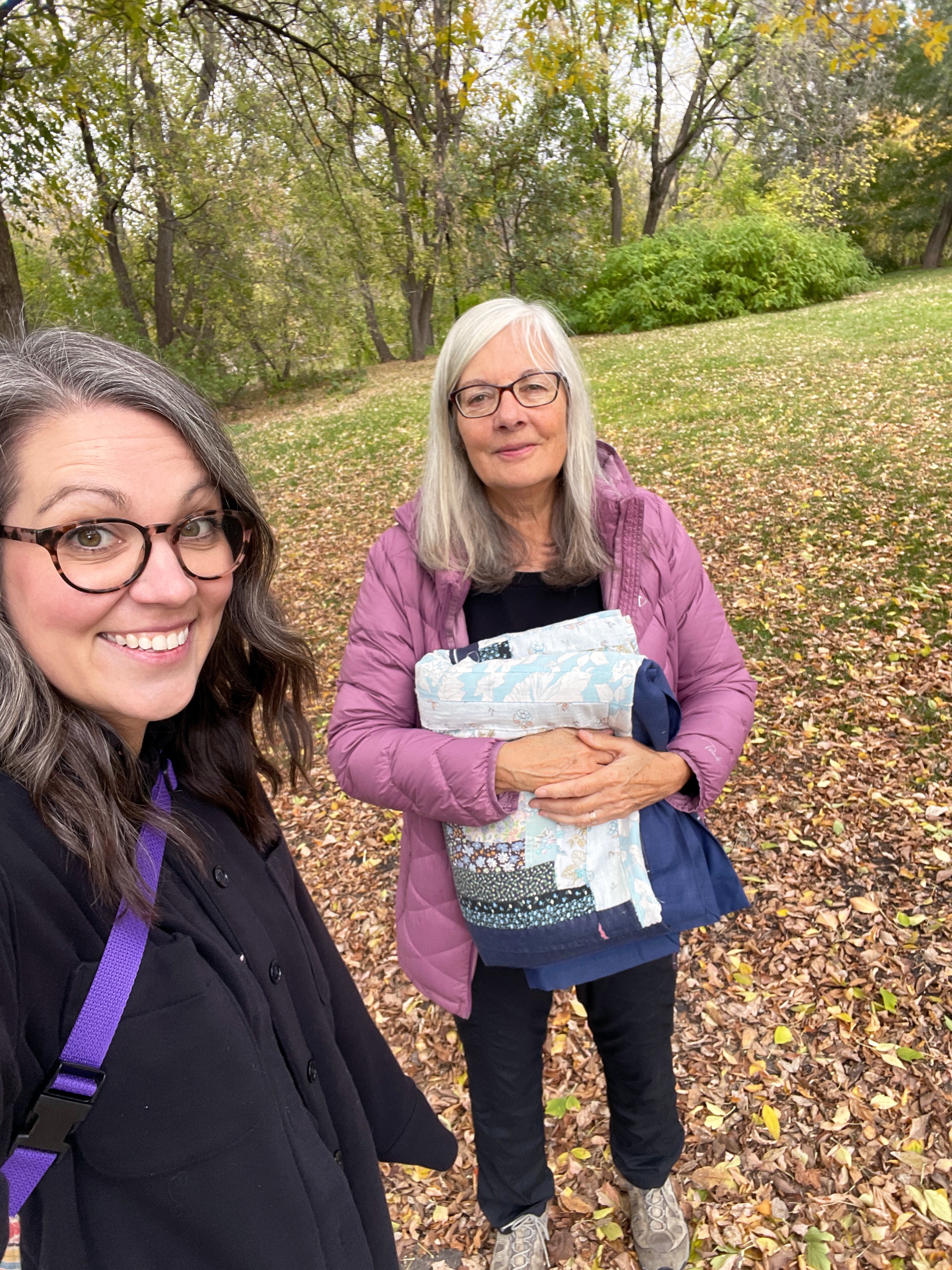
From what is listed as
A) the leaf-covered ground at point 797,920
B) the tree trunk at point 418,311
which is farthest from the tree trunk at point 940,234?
the leaf-covered ground at point 797,920

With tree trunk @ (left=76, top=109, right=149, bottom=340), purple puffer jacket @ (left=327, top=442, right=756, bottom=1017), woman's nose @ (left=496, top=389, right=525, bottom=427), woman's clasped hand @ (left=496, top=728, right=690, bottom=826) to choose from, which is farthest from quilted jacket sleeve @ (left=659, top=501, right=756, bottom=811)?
tree trunk @ (left=76, top=109, right=149, bottom=340)

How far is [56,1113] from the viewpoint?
982 millimetres

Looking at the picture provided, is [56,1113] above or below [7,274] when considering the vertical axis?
below

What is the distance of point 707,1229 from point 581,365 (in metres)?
2.80

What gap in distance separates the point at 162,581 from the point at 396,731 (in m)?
0.89

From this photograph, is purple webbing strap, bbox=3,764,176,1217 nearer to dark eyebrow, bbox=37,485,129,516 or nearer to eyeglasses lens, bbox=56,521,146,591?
eyeglasses lens, bbox=56,521,146,591

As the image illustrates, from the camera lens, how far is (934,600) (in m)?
5.74

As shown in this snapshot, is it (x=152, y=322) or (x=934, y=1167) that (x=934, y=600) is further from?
(x=152, y=322)

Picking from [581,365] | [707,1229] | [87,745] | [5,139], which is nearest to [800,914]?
[707,1229]

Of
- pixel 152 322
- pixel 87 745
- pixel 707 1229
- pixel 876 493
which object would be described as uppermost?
pixel 152 322

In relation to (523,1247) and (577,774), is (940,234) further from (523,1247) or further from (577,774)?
(523,1247)

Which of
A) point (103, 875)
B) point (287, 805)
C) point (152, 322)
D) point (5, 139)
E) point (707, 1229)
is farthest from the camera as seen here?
point (152, 322)

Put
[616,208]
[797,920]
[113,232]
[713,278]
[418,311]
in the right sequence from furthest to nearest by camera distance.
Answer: [616,208] < [418,311] < [713,278] < [113,232] < [797,920]

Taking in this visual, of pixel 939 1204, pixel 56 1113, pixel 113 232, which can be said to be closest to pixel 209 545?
pixel 56 1113
